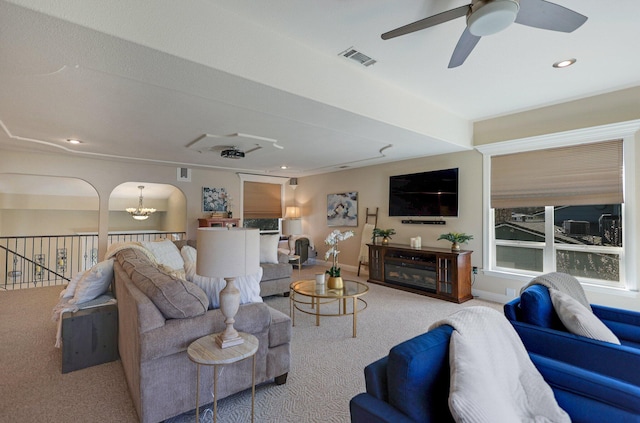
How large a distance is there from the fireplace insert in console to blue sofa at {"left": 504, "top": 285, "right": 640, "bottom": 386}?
103 inches

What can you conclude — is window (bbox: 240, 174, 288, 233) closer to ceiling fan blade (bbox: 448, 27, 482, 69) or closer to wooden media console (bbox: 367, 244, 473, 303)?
wooden media console (bbox: 367, 244, 473, 303)

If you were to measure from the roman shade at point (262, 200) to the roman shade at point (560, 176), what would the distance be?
5.34m

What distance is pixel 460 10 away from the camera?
165 cm

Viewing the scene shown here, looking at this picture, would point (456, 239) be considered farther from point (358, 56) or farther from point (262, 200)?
point (262, 200)

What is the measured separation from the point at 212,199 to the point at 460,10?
6.21 m

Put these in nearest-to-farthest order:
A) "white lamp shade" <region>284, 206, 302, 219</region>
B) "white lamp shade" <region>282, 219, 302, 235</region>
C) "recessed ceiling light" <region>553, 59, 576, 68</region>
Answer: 1. "recessed ceiling light" <region>553, 59, 576, 68</region>
2. "white lamp shade" <region>282, 219, 302, 235</region>
3. "white lamp shade" <region>284, 206, 302, 219</region>

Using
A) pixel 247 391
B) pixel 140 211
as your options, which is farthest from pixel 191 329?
pixel 140 211

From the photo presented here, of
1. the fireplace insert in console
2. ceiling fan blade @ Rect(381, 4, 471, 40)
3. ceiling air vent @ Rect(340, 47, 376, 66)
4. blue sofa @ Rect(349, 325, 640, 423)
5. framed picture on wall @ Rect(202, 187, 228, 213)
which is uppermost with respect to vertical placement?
ceiling air vent @ Rect(340, 47, 376, 66)

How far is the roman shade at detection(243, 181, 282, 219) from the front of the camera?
→ 297 inches

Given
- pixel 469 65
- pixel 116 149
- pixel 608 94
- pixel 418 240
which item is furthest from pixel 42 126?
pixel 608 94

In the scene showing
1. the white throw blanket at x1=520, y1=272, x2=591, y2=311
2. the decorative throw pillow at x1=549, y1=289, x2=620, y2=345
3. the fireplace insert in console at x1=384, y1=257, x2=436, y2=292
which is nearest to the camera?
the decorative throw pillow at x1=549, y1=289, x2=620, y2=345

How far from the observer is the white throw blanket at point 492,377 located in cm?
100

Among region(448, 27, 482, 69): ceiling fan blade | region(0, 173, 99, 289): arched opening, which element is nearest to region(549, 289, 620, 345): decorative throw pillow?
region(448, 27, 482, 69): ceiling fan blade

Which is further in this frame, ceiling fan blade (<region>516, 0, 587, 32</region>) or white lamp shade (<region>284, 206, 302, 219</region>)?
white lamp shade (<region>284, 206, 302, 219</region>)
